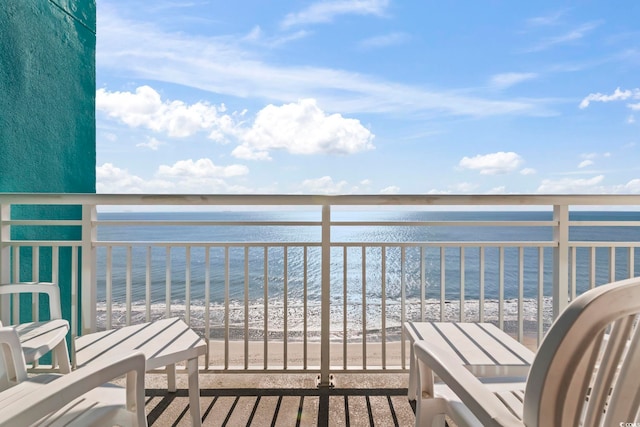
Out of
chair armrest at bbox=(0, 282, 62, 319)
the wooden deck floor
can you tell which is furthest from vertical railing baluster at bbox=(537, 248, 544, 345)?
chair armrest at bbox=(0, 282, 62, 319)

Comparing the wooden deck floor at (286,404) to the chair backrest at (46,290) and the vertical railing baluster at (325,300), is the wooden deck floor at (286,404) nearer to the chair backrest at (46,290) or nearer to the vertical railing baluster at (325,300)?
the vertical railing baluster at (325,300)

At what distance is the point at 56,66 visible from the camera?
323 centimetres

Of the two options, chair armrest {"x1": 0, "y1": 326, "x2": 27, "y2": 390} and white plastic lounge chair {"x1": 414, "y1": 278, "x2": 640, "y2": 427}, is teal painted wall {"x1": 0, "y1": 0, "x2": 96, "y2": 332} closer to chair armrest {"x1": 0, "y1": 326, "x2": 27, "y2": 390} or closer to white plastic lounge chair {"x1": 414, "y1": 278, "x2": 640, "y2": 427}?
chair armrest {"x1": 0, "y1": 326, "x2": 27, "y2": 390}

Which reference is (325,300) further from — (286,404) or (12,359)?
(12,359)

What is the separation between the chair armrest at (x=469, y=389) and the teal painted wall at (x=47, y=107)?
287 centimetres

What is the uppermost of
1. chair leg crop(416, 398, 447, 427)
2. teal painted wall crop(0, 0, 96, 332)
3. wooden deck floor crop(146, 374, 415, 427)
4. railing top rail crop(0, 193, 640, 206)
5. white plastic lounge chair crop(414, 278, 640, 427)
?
teal painted wall crop(0, 0, 96, 332)

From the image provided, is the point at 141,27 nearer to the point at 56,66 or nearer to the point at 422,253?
the point at 56,66

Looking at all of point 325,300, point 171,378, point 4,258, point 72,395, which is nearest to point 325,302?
point 325,300

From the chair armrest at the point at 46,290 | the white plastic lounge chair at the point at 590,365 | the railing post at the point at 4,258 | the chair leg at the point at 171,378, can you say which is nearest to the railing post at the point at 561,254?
the white plastic lounge chair at the point at 590,365

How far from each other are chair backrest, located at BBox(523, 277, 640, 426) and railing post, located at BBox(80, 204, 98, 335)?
238 centimetres

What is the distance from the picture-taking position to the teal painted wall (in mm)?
2699

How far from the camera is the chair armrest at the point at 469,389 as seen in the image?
2.71 feet

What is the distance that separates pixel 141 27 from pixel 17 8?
25445 millimetres

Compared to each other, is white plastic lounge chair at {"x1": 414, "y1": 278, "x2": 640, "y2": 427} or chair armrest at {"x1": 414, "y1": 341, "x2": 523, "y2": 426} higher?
white plastic lounge chair at {"x1": 414, "y1": 278, "x2": 640, "y2": 427}
